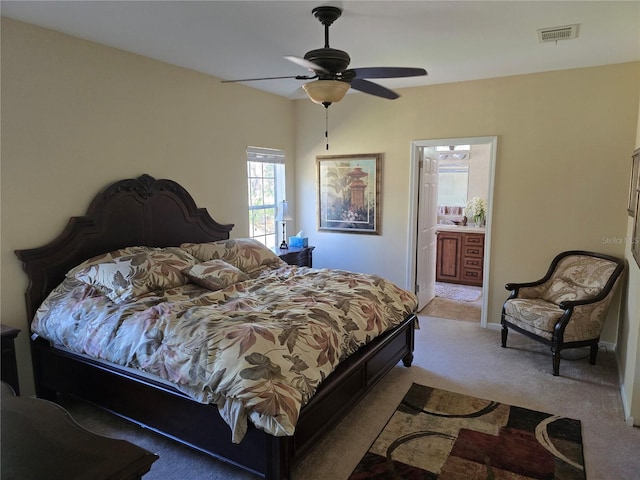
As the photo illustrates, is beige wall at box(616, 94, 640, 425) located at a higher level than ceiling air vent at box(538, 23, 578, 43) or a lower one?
lower

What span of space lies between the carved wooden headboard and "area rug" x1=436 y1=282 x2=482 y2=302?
3397mm

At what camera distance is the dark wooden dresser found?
0.95 metres

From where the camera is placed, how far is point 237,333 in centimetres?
214

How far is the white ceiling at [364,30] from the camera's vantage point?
8.23 ft

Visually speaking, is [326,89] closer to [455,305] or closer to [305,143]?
[305,143]

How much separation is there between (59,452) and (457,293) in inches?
222

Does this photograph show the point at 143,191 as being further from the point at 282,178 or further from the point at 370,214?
the point at 370,214

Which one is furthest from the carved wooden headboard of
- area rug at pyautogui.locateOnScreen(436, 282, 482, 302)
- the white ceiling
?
area rug at pyautogui.locateOnScreen(436, 282, 482, 302)

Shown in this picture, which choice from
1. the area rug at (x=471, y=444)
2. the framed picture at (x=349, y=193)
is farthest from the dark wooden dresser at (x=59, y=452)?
the framed picture at (x=349, y=193)

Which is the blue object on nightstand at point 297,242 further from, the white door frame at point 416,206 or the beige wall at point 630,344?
the beige wall at point 630,344

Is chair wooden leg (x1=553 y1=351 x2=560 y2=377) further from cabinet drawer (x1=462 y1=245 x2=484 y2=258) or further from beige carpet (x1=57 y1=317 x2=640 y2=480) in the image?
cabinet drawer (x1=462 y1=245 x2=484 y2=258)

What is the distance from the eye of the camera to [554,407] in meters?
2.92

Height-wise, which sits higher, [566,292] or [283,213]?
[283,213]

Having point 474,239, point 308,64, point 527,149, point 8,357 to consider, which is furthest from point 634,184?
point 8,357
